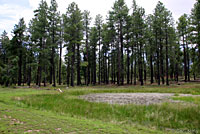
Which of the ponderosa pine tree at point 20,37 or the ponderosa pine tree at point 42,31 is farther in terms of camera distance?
the ponderosa pine tree at point 20,37

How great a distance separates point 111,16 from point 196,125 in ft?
102

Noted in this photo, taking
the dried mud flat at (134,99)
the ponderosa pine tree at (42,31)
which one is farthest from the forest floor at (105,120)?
the ponderosa pine tree at (42,31)

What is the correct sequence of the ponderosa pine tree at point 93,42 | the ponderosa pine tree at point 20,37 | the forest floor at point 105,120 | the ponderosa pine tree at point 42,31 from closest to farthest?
the forest floor at point 105,120 → the ponderosa pine tree at point 42,31 → the ponderosa pine tree at point 20,37 → the ponderosa pine tree at point 93,42

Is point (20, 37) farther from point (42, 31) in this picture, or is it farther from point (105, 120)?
point (105, 120)

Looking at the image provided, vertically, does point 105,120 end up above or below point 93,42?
below

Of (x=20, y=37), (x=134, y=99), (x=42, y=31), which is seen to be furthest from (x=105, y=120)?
(x=20, y=37)

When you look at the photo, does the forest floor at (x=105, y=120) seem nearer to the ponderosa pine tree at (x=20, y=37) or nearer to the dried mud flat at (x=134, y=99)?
the dried mud flat at (x=134, y=99)

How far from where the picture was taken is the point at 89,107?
9.46 metres

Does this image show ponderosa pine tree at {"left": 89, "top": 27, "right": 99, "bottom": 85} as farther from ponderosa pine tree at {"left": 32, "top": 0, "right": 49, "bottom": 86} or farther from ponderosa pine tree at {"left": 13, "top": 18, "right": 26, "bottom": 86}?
ponderosa pine tree at {"left": 13, "top": 18, "right": 26, "bottom": 86}

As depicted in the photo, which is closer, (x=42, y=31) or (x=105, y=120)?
(x=105, y=120)

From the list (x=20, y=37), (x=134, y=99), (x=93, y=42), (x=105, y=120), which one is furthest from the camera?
(x=93, y=42)

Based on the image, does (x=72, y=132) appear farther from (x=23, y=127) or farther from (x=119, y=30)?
(x=119, y=30)

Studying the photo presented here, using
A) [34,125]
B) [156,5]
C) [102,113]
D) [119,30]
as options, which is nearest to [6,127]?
[34,125]

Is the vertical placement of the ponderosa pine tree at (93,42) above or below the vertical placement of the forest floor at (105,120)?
above
